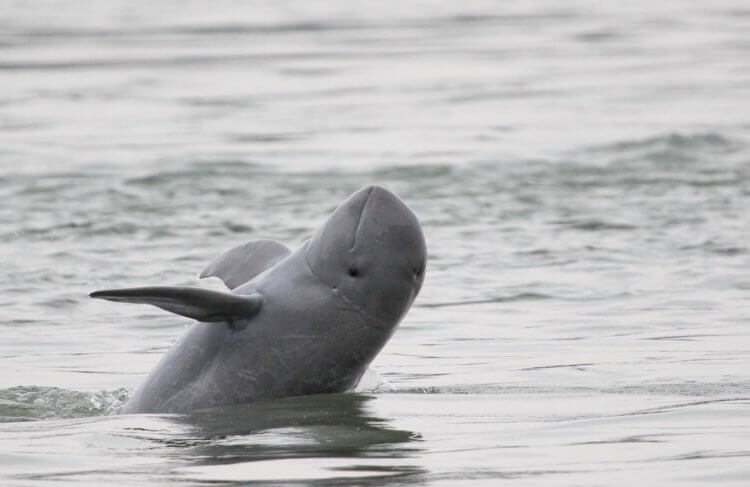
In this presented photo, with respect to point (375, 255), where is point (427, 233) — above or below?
below

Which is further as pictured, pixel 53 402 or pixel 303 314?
pixel 53 402

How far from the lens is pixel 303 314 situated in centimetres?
851

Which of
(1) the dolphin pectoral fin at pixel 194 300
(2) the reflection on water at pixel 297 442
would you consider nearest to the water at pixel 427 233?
(2) the reflection on water at pixel 297 442

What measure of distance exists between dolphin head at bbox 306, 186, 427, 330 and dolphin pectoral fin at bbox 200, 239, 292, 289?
0.79 metres

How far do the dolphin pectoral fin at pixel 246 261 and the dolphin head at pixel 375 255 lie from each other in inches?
31.2

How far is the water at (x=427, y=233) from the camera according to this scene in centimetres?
798

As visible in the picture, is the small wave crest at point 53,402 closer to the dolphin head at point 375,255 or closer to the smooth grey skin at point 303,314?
the smooth grey skin at point 303,314

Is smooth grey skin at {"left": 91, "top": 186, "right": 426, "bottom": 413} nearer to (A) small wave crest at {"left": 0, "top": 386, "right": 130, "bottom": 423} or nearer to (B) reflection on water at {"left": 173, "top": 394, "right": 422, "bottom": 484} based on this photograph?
(B) reflection on water at {"left": 173, "top": 394, "right": 422, "bottom": 484}

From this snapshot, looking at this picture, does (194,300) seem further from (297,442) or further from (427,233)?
(427,233)

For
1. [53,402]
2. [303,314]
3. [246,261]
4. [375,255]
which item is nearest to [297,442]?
[303,314]

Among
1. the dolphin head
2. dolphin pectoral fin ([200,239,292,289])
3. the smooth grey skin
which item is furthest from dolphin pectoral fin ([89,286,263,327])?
dolphin pectoral fin ([200,239,292,289])

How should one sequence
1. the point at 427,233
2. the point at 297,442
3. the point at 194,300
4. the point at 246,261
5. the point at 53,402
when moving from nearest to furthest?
the point at 297,442
the point at 194,300
the point at 246,261
the point at 53,402
the point at 427,233

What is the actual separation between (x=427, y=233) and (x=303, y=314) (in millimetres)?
7404

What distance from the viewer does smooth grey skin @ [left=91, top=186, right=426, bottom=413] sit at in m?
8.26
